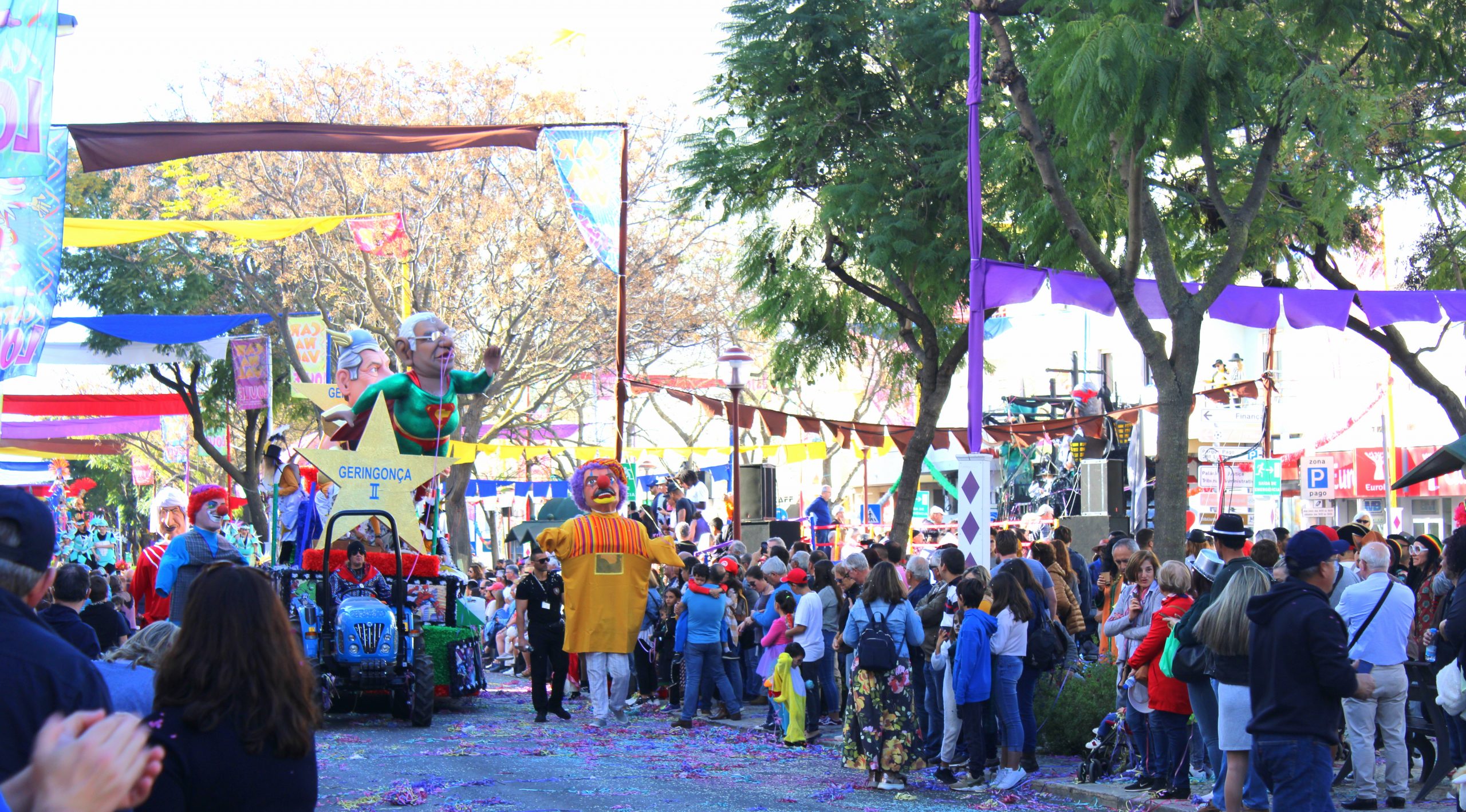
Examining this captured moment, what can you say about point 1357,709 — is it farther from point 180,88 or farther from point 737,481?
point 180,88

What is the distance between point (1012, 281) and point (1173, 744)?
5.94 meters

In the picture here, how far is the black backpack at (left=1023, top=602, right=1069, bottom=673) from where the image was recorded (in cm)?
1055

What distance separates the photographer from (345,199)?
29234mm

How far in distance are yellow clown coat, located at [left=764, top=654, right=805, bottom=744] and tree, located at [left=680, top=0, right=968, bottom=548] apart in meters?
6.82

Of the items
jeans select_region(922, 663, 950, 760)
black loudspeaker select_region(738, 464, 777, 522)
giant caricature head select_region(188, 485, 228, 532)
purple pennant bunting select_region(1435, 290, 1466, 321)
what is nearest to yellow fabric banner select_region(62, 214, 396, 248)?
giant caricature head select_region(188, 485, 228, 532)

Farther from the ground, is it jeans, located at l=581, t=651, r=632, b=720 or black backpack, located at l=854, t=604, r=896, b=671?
black backpack, located at l=854, t=604, r=896, b=671

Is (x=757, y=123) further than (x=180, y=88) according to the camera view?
No

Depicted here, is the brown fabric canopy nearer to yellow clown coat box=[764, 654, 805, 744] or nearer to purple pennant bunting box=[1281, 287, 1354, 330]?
yellow clown coat box=[764, 654, 805, 744]

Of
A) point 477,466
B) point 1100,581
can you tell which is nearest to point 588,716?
point 1100,581

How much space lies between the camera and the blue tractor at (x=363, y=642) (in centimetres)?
1362

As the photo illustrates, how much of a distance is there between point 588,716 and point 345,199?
16650mm

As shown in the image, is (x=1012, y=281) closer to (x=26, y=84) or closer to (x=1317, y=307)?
(x=1317, y=307)

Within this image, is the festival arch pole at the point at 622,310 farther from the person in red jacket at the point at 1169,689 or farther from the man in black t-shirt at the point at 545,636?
the person in red jacket at the point at 1169,689

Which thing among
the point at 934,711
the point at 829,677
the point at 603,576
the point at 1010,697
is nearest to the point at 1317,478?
the point at 829,677
